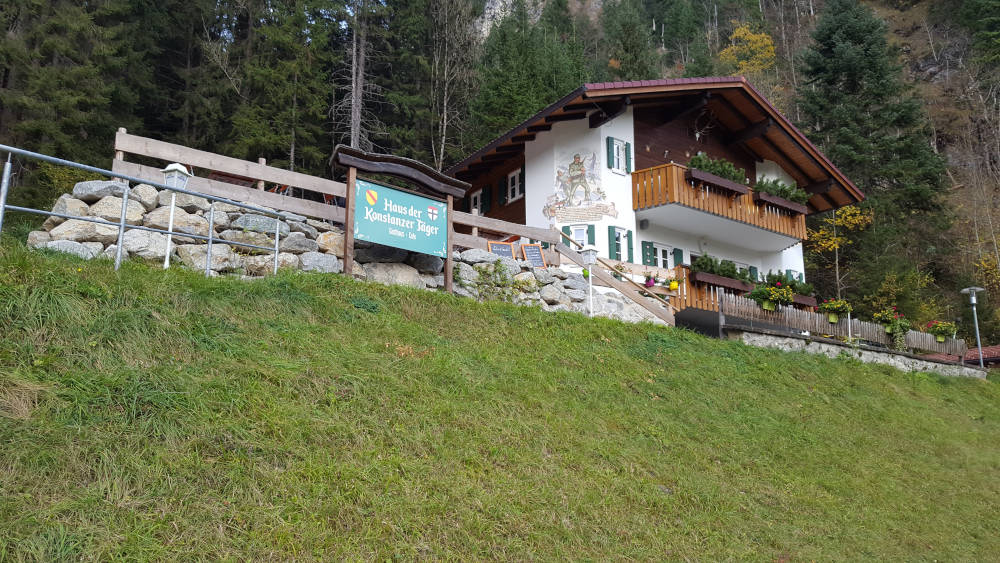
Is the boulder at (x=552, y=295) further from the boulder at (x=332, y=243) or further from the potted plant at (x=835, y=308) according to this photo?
the potted plant at (x=835, y=308)

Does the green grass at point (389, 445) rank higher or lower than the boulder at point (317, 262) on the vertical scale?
lower

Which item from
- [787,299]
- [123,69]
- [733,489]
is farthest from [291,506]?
[123,69]

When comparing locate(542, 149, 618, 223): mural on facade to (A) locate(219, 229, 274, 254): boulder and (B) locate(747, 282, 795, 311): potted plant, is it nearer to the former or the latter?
(B) locate(747, 282, 795, 311): potted plant

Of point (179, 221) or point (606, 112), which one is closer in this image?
point (179, 221)

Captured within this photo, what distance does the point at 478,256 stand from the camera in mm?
14312

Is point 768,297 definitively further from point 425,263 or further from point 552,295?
point 425,263

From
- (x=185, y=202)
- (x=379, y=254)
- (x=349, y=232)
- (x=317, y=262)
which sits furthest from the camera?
(x=379, y=254)

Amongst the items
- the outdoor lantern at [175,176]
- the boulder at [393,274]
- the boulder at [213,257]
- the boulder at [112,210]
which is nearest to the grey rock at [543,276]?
the boulder at [393,274]

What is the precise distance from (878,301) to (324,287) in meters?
23.9

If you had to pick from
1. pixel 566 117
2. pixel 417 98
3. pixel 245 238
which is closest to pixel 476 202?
pixel 566 117

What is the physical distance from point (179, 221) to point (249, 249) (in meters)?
1.10

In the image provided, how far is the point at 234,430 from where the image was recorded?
18.9 feet

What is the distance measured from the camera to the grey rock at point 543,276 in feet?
49.7

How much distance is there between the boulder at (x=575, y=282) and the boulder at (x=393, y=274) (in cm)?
385
